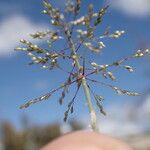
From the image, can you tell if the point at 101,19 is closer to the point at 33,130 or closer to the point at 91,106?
the point at 91,106

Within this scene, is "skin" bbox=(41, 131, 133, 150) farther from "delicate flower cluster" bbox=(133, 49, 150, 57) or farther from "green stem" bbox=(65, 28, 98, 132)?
"delicate flower cluster" bbox=(133, 49, 150, 57)

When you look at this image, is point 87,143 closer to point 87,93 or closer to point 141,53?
point 87,93

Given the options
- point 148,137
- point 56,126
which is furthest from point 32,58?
point 148,137

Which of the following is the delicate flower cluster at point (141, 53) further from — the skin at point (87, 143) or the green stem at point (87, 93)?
the skin at point (87, 143)

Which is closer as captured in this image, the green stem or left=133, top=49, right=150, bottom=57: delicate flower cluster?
the green stem

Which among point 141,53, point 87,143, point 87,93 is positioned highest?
point 141,53

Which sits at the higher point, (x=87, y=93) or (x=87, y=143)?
(x=87, y=93)

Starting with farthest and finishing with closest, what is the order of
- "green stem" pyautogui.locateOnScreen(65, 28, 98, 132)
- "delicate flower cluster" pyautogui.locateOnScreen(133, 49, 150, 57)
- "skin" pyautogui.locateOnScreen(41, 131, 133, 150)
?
1. "delicate flower cluster" pyautogui.locateOnScreen(133, 49, 150, 57)
2. "green stem" pyautogui.locateOnScreen(65, 28, 98, 132)
3. "skin" pyautogui.locateOnScreen(41, 131, 133, 150)

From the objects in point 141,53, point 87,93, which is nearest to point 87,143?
point 87,93

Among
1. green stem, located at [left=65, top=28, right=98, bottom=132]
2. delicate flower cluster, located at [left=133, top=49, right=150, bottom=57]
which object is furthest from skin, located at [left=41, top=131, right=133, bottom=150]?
delicate flower cluster, located at [left=133, top=49, right=150, bottom=57]

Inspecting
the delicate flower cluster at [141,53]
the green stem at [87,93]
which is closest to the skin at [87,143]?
the green stem at [87,93]
